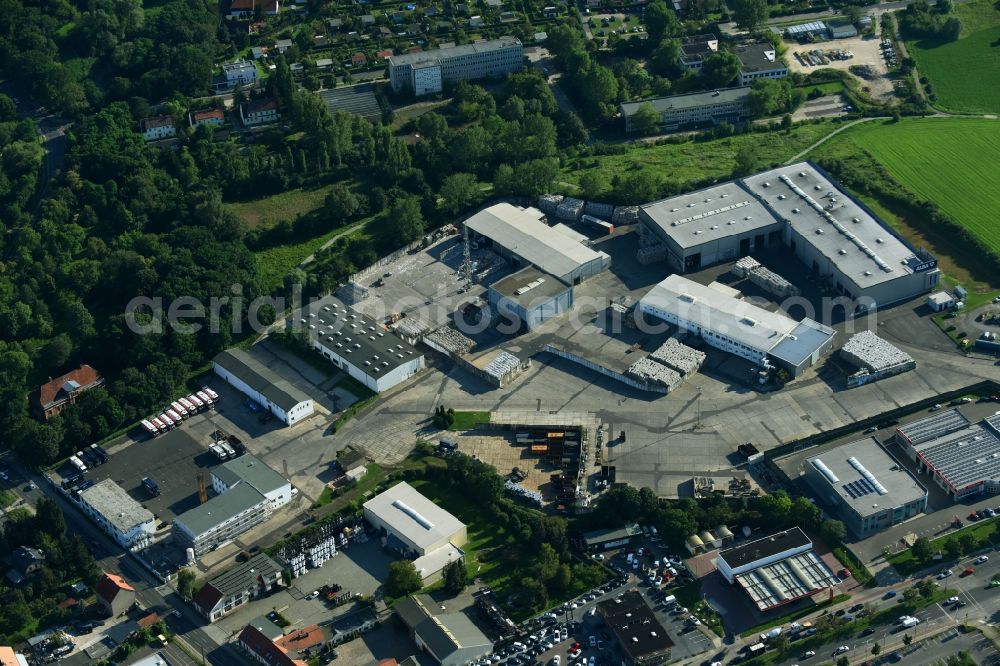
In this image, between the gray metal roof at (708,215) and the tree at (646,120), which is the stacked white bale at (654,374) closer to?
the gray metal roof at (708,215)

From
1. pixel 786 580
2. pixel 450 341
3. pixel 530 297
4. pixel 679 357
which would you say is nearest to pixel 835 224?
pixel 679 357

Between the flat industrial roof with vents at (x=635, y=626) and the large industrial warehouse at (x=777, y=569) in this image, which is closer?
the flat industrial roof with vents at (x=635, y=626)

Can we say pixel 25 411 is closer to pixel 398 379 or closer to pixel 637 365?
pixel 398 379

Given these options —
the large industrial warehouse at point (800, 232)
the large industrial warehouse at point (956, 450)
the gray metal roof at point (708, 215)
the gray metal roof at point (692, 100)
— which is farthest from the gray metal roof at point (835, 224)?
the gray metal roof at point (692, 100)

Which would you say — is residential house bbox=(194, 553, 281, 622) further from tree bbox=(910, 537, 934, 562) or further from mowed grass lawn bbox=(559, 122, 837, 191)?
mowed grass lawn bbox=(559, 122, 837, 191)

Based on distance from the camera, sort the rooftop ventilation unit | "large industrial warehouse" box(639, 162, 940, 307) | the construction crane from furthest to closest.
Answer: the construction crane, "large industrial warehouse" box(639, 162, 940, 307), the rooftop ventilation unit

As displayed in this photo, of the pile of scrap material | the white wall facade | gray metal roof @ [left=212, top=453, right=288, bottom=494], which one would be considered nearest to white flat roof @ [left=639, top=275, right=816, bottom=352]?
the pile of scrap material
